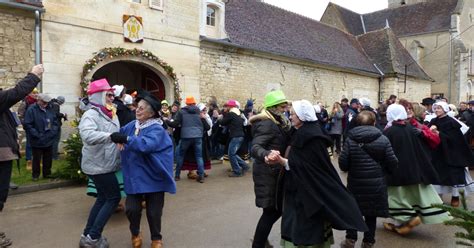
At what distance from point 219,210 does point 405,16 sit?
35.5 m

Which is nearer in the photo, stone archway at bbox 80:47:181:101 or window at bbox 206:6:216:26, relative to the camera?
stone archway at bbox 80:47:181:101

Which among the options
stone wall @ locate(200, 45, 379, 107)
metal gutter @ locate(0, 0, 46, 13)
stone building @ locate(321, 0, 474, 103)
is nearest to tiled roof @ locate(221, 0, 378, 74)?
stone wall @ locate(200, 45, 379, 107)

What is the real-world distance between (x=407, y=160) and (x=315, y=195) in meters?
2.16

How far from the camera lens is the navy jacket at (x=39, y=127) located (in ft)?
25.0

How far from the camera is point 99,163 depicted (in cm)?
414

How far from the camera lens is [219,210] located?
19.8ft

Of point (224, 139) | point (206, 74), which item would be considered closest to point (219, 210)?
point (224, 139)

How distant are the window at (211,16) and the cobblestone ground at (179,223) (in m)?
9.81

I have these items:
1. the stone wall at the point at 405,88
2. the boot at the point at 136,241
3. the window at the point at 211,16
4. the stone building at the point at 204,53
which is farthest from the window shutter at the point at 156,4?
the stone wall at the point at 405,88

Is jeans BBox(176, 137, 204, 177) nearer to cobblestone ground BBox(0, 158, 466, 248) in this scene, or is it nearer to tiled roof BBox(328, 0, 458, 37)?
cobblestone ground BBox(0, 158, 466, 248)

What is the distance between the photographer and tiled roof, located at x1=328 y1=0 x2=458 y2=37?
3294 centimetres

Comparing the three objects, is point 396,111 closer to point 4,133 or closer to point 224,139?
point 4,133

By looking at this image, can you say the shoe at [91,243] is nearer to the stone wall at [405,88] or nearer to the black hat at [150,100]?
the black hat at [150,100]

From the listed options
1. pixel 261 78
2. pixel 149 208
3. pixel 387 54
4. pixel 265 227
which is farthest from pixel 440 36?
pixel 149 208
